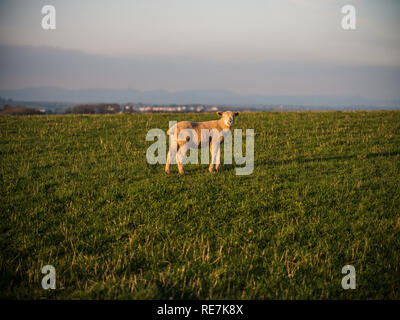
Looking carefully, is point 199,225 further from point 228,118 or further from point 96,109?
point 96,109

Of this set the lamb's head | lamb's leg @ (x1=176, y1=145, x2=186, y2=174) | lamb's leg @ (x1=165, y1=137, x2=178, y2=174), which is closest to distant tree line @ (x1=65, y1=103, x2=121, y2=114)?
lamb's leg @ (x1=165, y1=137, x2=178, y2=174)

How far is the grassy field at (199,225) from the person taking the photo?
16.9 feet

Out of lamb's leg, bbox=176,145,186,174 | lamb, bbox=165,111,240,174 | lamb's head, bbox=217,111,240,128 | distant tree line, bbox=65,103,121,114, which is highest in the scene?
distant tree line, bbox=65,103,121,114

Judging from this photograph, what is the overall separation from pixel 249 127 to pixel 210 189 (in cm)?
1185

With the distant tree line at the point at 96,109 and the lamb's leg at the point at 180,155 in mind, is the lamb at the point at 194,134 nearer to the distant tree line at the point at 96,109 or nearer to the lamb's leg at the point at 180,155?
the lamb's leg at the point at 180,155

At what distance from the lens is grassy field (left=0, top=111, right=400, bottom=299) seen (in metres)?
5.14

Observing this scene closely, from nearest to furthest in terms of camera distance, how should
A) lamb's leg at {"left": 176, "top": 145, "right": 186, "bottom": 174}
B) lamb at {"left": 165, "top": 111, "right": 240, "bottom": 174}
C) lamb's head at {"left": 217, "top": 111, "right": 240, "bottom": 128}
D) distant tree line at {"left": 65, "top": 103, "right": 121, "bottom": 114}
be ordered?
lamb at {"left": 165, "top": 111, "right": 240, "bottom": 174} → lamb's leg at {"left": 176, "top": 145, "right": 186, "bottom": 174} → lamb's head at {"left": 217, "top": 111, "right": 240, "bottom": 128} → distant tree line at {"left": 65, "top": 103, "right": 121, "bottom": 114}

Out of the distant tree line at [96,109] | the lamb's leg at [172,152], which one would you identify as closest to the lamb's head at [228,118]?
the lamb's leg at [172,152]

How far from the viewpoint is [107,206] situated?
822 centimetres

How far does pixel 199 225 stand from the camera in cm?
727

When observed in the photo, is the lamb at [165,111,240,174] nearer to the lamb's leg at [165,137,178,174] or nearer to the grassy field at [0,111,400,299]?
the lamb's leg at [165,137,178,174]

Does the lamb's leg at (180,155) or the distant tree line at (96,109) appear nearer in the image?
the lamb's leg at (180,155)

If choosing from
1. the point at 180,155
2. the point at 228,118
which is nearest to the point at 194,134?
the point at 180,155

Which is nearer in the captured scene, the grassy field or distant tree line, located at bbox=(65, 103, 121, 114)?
the grassy field
